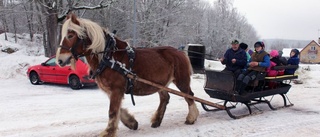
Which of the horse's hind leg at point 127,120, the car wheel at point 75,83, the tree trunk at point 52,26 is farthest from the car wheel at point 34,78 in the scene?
the horse's hind leg at point 127,120

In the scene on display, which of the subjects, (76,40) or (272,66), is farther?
(272,66)

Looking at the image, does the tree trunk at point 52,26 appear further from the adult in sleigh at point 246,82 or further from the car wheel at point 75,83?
the adult in sleigh at point 246,82

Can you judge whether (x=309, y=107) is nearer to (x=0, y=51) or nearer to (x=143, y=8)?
(x=143, y=8)

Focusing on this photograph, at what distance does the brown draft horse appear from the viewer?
4598 millimetres

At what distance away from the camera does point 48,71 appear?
1162cm

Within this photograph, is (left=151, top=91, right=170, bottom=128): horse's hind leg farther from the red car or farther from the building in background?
the building in background

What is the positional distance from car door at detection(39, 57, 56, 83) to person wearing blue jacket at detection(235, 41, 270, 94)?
26.0 feet

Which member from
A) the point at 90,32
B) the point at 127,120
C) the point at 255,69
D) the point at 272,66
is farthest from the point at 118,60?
the point at 272,66

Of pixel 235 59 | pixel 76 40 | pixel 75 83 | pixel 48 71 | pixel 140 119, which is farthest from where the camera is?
pixel 48 71

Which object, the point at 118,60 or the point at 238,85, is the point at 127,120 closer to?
the point at 118,60

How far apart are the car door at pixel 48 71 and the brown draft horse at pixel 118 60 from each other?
7.10m

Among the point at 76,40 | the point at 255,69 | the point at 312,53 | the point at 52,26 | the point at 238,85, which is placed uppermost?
the point at 52,26

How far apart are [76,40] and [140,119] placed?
2.61 meters

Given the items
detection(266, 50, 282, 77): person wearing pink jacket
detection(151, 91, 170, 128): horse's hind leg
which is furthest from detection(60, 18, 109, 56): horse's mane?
detection(266, 50, 282, 77): person wearing pink jacket
